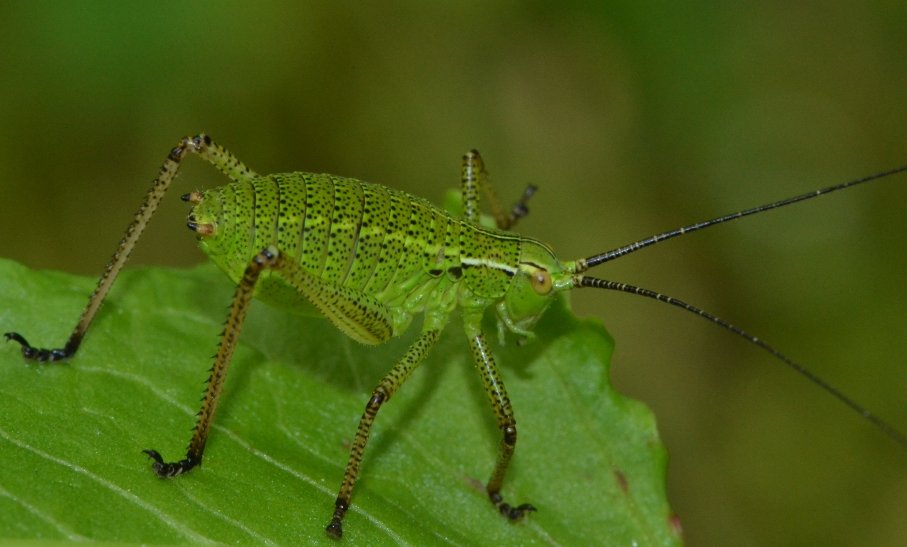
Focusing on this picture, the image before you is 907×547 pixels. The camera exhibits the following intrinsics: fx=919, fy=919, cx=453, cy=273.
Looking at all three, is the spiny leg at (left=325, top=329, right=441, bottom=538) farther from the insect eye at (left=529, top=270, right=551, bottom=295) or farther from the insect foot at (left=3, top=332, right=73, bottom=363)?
the insect foot at (left=3, top=332, right=73, bottom=363)

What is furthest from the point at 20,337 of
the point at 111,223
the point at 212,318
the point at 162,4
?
the point at 162,4

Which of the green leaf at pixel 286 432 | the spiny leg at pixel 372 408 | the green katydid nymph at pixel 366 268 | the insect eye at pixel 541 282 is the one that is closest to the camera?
the green leaf at pixel 286 432

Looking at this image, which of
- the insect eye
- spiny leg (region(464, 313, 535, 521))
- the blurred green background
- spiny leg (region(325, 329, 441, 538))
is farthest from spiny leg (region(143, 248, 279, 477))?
the blurred green background

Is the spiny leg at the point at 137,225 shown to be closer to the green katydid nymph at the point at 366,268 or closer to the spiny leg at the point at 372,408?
the green katydid nymph at the point at 366,268

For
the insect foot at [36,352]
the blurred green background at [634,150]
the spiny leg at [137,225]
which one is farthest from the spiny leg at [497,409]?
the blurred green background at [634,150]

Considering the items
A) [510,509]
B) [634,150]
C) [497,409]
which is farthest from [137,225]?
[634,150]
